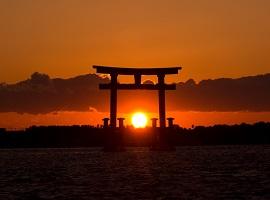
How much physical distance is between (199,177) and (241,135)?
12898 cm

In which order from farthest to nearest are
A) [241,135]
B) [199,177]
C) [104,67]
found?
[241,135] < [104,67] < [199,177]

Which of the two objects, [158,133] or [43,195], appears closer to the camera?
[43,195]

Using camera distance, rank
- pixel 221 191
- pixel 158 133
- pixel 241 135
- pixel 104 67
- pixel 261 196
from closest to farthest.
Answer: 1. pixel 261 196
2. pixel 221 191
3. pixel 104 67
4. pixel 158 133
5. pixel 241 135

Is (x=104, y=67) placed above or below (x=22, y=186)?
above

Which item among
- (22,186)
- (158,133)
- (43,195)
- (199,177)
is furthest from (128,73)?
(43,195)

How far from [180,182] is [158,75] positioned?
35838 millimetres

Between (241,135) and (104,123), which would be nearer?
(104,123)

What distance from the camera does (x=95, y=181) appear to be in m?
41.6

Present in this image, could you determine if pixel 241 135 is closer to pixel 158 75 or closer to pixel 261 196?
pixel 158 75

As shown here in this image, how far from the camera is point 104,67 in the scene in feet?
243

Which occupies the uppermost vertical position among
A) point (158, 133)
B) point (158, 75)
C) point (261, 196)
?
point (158, 75)

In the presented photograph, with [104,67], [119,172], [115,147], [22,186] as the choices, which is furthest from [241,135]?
[22,186]

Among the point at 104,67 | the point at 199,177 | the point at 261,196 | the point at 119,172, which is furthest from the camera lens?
the point at 104,67

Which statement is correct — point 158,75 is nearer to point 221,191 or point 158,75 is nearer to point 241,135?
point 221,191
